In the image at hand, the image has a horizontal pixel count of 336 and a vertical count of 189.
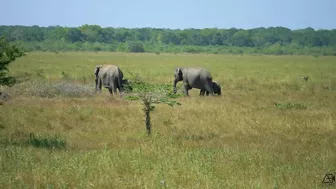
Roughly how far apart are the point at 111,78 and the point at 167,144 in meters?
13.5

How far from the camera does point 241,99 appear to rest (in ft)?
72.3

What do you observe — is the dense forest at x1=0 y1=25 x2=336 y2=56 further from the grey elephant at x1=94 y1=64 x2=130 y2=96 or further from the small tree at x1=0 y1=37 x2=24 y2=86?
the small tree at x1=0 y1=37 x2=24 y2=86

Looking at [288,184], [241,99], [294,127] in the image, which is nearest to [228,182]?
[288,184]

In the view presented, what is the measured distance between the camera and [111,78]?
24.3 metres

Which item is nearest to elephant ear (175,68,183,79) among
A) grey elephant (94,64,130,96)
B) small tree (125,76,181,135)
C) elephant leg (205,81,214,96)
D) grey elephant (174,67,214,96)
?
grey elephant (174,67,214,96)

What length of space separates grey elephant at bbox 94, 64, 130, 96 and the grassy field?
387cm

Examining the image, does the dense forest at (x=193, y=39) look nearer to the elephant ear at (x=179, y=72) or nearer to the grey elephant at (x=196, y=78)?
the elephant ear at (x=179, y=72)

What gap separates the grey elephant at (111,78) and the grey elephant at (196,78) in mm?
4020

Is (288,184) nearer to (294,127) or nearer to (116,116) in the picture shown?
(294,127)

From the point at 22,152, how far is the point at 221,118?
26.7 ft

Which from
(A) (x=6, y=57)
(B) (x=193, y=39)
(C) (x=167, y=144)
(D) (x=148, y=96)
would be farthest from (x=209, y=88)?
(B) (x=193, y=39)

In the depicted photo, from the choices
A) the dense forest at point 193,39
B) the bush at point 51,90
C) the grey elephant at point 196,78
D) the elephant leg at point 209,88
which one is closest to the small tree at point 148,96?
the bush at point 51,90

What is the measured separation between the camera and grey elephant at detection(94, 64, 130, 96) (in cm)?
2412

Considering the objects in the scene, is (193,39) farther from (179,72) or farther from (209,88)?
(209,88)
